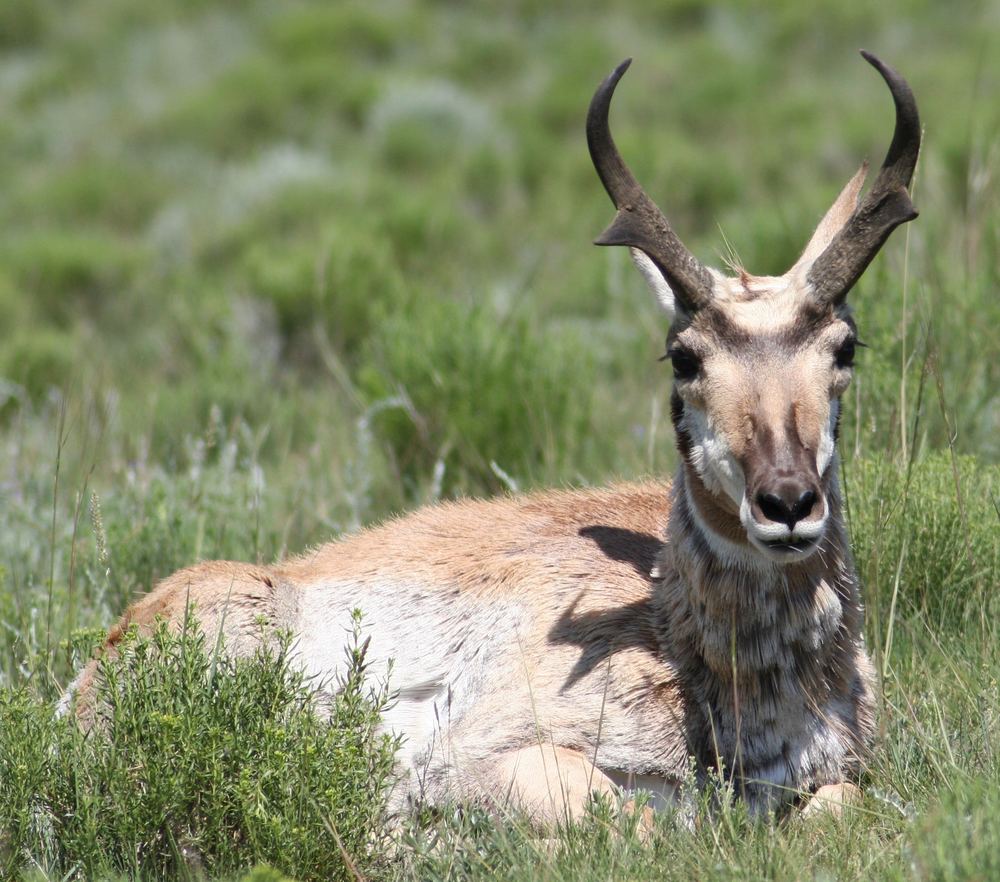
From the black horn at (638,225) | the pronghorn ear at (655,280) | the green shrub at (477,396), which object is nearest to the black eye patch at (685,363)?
the black horn at (638,225)

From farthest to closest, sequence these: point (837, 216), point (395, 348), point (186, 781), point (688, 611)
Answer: point (395, 348) → point (837, 216) → point (688, 611) → point (186, 781)

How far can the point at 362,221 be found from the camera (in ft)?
40.2

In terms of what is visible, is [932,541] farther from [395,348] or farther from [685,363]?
[395,348]

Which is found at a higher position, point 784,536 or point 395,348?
point 784,536

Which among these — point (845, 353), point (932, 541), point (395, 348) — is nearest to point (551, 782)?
point (845, 353)

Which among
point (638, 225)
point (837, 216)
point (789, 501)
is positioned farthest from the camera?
point (837, 216)

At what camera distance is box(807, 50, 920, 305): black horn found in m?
→ 3.97

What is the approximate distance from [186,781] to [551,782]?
1067 millimetres

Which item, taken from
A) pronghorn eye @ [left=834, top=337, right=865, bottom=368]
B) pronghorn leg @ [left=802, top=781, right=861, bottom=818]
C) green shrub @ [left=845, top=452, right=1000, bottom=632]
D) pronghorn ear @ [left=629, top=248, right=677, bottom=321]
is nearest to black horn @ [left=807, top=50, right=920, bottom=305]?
pronghorn eye @ [left=834, top=337, right=865, bottom=368]

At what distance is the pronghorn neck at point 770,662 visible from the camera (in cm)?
→ 409

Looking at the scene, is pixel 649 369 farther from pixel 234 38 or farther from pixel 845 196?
pixel 234 38

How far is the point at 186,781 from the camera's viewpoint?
3.75 metres

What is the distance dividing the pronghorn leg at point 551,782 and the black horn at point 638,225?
1.43m

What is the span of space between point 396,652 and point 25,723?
1283 mm
